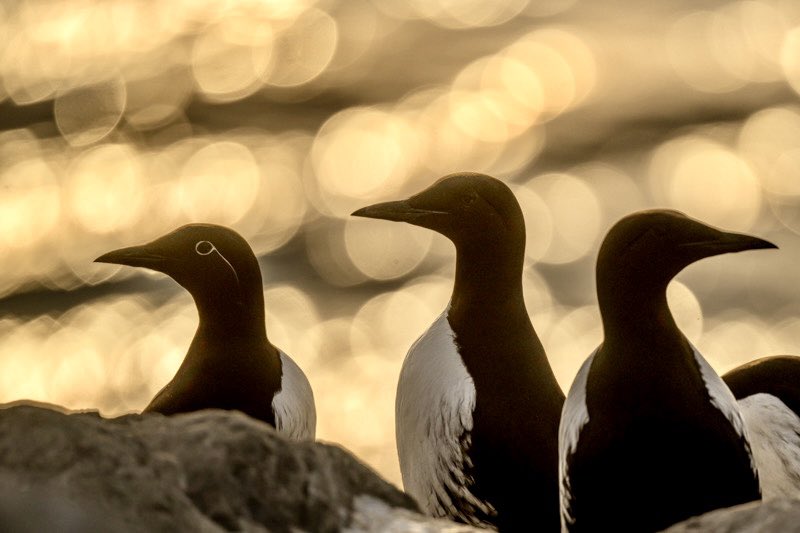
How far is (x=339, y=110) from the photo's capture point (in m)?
30.8

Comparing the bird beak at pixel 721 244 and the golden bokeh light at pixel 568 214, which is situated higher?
the bird beak at pixel 721 244

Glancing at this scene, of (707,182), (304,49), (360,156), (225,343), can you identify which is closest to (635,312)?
(225,343)

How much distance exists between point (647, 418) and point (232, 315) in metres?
2.00

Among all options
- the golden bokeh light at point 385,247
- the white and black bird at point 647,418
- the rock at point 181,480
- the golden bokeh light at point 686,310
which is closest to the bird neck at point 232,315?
the white and black bird at point 647,418

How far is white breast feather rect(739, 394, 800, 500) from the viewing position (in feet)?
19.9

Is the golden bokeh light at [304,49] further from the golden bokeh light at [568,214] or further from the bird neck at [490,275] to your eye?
the bird neck at [490,275]

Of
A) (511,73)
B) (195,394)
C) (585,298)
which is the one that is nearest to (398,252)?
(585,298)

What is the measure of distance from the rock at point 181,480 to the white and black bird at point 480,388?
2495mm

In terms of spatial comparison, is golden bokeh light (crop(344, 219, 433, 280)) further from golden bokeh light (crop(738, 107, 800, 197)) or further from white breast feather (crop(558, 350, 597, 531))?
white breast feather (crop(558, 350, 597, 531))

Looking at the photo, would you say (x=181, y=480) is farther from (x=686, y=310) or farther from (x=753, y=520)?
(x=686, y=310)

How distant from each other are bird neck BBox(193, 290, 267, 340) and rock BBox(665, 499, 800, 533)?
318 centimetres

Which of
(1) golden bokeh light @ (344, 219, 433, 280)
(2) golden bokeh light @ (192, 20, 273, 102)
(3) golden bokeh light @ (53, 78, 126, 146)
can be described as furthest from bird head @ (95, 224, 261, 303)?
(2) golden bokeh light @ (192, 20, 273, 102)

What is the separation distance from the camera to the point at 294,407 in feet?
20.7

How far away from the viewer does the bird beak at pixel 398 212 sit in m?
6.54
